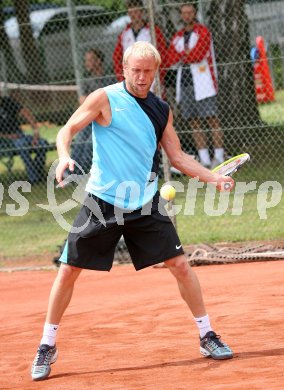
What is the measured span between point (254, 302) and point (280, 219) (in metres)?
3.18

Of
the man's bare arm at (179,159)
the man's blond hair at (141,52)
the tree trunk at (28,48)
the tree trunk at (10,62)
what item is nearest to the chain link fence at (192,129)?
the tree trunk at (28,48)

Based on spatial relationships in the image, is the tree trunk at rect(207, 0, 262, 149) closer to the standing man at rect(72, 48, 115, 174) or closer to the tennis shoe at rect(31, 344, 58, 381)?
the standing man at rect(72, 48, 115, 174)

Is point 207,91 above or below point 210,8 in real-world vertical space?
below

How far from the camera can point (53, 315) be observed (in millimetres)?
6145

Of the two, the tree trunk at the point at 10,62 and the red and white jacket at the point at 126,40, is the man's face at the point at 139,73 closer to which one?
the red and white jacket at the point at 126,40

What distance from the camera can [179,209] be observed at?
11461 millimetres

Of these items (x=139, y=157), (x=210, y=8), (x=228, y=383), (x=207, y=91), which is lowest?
(x=228, y=383)

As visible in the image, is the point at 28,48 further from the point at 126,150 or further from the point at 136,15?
the point at 126,150

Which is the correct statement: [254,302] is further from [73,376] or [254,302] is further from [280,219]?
[280,219]

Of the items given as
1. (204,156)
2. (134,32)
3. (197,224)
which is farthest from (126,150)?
(134,32)

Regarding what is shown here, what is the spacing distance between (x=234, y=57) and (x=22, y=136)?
309 centimetres

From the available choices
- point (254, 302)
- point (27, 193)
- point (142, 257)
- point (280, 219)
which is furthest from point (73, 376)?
point (27, 193)

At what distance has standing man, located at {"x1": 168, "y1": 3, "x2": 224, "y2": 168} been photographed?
1133cm

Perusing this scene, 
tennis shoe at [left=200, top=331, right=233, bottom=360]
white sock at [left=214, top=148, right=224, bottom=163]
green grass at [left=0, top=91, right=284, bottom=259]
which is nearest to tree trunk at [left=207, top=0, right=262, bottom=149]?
green grass at [left=0, top=91, right=284, bottom=259]
